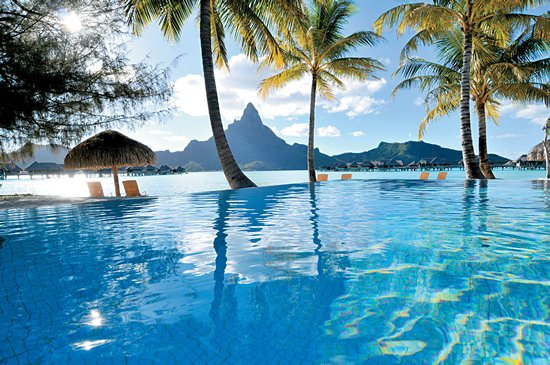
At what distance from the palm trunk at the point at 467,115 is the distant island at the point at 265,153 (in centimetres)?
7942

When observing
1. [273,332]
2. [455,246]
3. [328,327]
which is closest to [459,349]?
[328,327]

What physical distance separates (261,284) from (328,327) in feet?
2.65

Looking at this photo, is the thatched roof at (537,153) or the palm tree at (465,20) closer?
the palm tree at (465,20)

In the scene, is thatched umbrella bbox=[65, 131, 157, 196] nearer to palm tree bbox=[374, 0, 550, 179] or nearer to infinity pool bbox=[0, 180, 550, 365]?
infinity pool bbox=[0, 180, 550, 365]

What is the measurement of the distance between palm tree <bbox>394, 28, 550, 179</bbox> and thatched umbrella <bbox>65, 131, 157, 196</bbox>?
12963 millimetres

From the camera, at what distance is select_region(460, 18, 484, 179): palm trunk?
12.6 metres

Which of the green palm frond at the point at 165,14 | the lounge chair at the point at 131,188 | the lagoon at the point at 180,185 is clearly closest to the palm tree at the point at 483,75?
the lagoon at the point at 180,185

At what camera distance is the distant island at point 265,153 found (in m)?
114

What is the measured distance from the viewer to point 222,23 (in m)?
12.7

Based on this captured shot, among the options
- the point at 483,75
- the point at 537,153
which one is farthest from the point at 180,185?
the point at 537,153

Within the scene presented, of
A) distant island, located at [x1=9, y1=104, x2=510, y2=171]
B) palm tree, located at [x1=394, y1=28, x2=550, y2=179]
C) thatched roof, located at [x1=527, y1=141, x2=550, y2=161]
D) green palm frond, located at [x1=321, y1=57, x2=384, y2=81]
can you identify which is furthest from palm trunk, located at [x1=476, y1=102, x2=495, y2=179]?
distant island, located at [x1=9, y1=104, x2=510, y2=171]

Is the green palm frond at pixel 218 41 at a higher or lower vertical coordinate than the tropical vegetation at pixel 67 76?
higher

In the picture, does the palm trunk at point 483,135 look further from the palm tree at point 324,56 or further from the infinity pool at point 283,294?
the infinity pool at point 283,294

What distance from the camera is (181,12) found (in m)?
11.9
